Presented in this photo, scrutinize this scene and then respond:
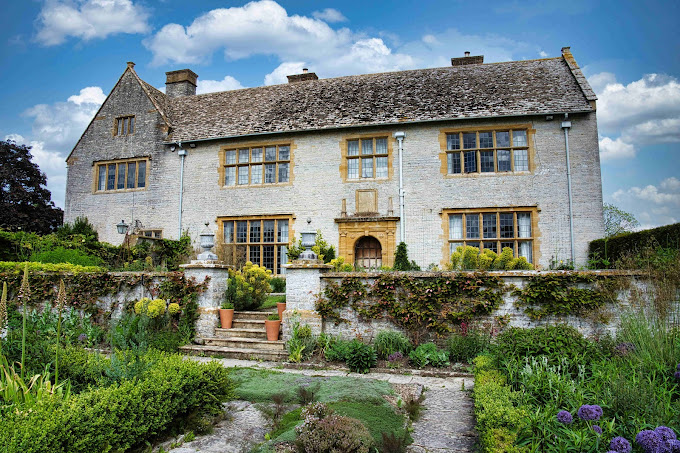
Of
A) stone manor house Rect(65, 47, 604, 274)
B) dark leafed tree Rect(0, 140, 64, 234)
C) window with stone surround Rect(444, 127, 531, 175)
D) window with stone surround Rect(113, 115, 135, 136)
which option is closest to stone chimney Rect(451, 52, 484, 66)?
stone manor house Rect(65, 47, 604, 274)

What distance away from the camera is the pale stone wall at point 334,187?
588 inches

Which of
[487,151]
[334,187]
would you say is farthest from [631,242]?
[334,187]

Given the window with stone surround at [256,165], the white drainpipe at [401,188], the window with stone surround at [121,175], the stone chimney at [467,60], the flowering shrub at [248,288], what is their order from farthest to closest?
the stone chimney at [467,60] → the window with stone surround at [121,175] → the window with stone surround at [256,165] → the white drainpipe at [401,188] → the flowering shrub at [248,288]

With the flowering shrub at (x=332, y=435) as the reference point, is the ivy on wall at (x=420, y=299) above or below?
above

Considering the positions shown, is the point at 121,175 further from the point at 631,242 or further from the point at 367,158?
the point at 631,242

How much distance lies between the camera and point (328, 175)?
661 inches

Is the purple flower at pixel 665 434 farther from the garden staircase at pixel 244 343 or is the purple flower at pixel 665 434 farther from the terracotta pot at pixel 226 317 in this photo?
the terracotta pot at pixel 226 317

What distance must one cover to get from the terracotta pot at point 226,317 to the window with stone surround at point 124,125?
514 inches

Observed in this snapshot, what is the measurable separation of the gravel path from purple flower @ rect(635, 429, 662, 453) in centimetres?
144

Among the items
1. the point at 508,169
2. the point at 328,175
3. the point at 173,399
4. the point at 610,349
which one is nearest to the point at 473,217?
the point at 508,169

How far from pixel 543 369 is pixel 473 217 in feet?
36.2

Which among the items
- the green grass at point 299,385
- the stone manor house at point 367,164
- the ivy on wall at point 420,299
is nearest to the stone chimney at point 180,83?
the stone manor house at point 367,164

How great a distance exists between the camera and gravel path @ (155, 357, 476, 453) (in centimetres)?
409

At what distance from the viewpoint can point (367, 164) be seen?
16672 mm
